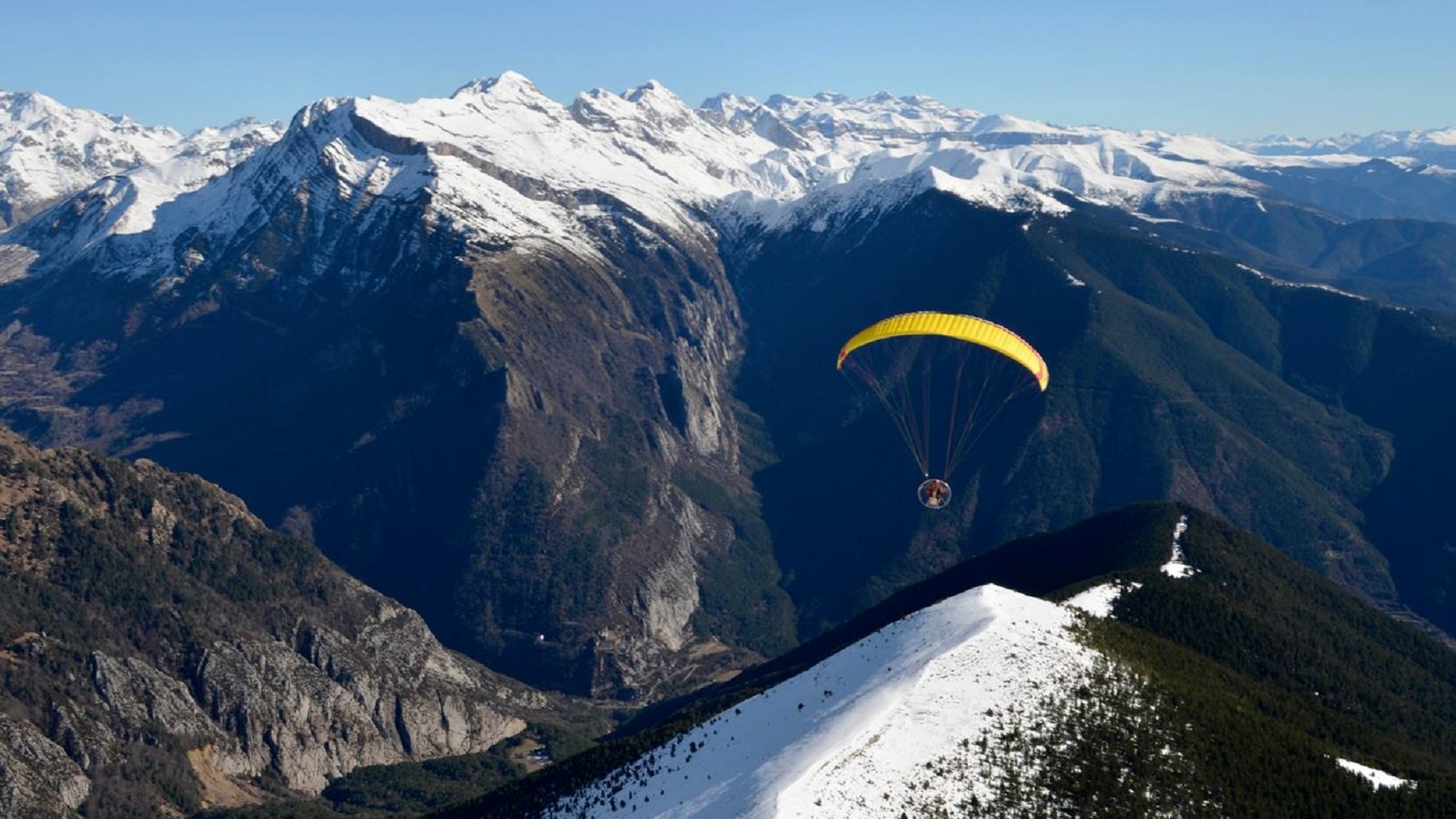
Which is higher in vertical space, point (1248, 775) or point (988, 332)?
point (988, 332)

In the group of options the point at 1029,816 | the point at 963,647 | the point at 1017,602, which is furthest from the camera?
the point at 1017,602

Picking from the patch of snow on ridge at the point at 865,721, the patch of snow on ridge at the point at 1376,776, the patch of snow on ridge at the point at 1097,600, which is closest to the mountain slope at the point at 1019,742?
the patch of snow on ridge at the point at 865,721

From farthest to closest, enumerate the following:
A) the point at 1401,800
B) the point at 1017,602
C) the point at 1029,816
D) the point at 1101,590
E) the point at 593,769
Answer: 1. the point at 1101,590
2. the point at 593,769
3. the point at 1017,602
4. the point at 1401,800
5. the point at 1029,816

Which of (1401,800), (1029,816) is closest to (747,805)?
(1029,816)

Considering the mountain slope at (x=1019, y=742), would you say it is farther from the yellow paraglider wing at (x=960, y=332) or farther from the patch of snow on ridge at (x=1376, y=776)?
the yellow paraglider wing at (x=960, y=332)

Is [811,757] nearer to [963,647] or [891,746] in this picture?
[891,746]

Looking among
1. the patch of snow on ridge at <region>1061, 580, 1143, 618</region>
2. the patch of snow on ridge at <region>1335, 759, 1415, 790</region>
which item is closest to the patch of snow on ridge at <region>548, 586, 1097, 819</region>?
the patch of snow on ridge at <region>1061, 580, 1143, 618</region>
